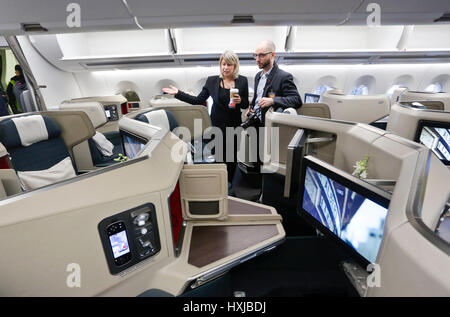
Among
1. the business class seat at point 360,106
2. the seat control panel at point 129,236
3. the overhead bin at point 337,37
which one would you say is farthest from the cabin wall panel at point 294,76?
the seat control panel at point 129,236

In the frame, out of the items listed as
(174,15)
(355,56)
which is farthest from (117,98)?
(355,56)

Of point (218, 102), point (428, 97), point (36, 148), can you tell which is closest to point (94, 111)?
point (36, 148)

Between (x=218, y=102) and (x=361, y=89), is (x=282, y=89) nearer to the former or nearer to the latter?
(x=218, y=102)

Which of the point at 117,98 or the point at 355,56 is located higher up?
the point at 355,56

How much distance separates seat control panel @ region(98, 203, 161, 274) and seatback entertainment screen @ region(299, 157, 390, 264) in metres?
0.84

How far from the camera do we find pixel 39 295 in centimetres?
70

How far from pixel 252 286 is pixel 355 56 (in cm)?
585

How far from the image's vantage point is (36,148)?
2207 millimetres

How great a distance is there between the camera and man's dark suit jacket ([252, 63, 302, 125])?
7.16 ft

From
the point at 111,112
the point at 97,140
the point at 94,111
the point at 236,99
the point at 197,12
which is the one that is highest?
the point at 197,12

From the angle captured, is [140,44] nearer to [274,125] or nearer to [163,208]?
[274,125]

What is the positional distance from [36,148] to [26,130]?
0.20 metres

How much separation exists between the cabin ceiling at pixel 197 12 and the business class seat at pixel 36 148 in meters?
1.01

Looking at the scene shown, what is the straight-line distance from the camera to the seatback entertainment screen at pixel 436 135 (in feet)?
5.91
